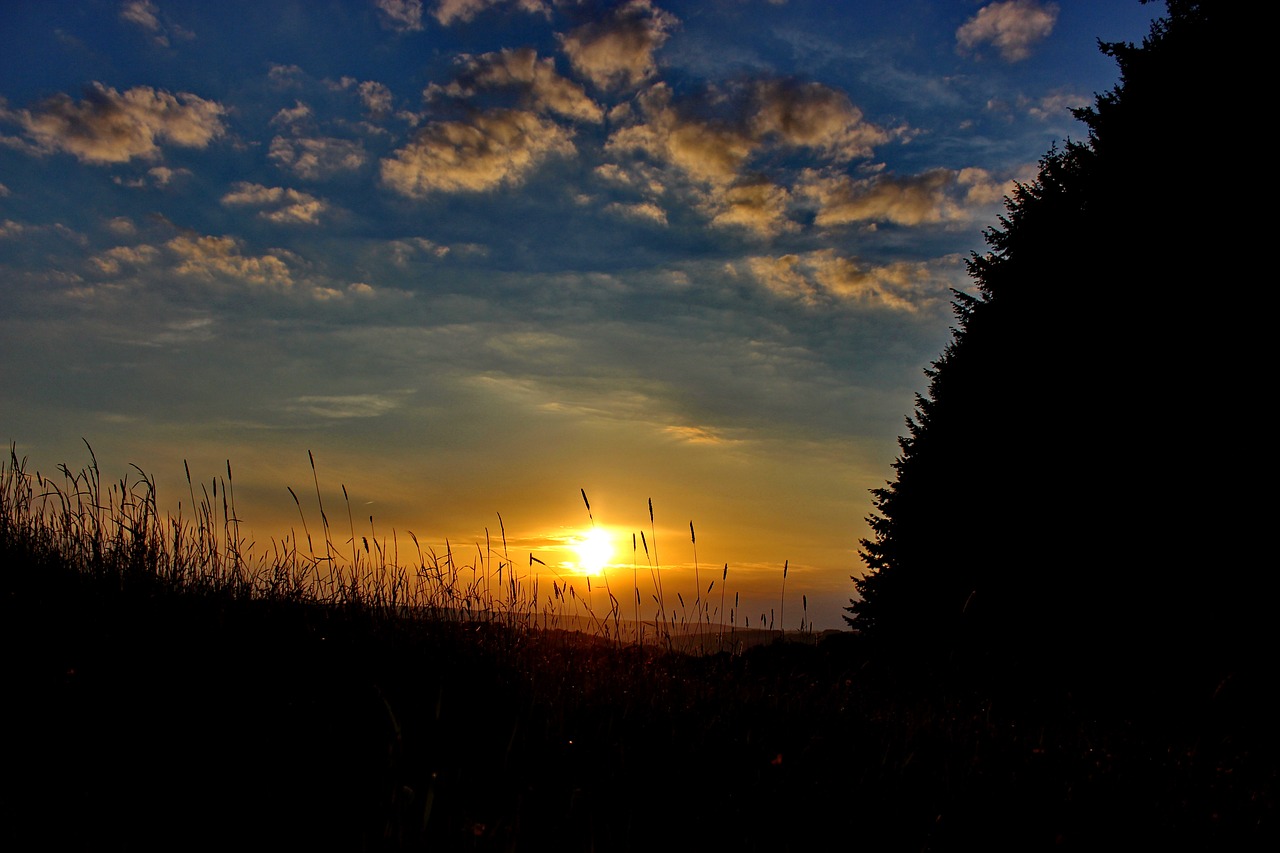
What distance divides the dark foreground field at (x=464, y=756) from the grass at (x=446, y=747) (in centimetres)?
2

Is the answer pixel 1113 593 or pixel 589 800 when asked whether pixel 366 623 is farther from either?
pixel 1113 593

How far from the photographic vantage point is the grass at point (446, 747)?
3.35 meters

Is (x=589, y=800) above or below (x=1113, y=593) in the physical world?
below

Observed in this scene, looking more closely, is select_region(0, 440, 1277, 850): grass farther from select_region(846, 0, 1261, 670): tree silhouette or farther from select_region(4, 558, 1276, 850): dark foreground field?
select_region(846, 0, 1261, 670): tree silhouette

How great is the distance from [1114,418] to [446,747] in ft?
33.3

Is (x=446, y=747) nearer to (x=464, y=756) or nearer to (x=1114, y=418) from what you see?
(x=464, y=756)

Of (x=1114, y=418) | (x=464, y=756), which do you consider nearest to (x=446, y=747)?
(x=464, y=756)

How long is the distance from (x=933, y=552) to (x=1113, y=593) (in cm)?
288

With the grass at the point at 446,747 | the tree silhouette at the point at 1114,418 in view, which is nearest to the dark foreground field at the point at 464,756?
the grass at the point at 446,747

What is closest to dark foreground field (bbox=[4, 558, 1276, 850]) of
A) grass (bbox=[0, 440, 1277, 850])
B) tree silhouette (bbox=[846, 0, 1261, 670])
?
grass (bbox=[0, 440, 1277, 850])

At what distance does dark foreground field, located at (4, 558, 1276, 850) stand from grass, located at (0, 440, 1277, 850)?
0.06 feet

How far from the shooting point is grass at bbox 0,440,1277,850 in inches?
132

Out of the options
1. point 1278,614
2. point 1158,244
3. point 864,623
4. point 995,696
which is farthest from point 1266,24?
point 864,623

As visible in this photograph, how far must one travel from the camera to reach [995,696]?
973cm
